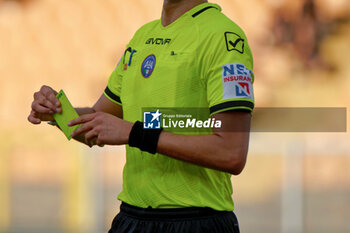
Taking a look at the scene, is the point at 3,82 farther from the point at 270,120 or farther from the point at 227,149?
the point at 227,149

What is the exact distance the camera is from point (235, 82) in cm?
188

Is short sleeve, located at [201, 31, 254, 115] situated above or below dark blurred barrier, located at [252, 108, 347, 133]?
below

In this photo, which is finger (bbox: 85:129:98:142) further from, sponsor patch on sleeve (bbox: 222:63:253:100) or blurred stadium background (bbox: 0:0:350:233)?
blurred stadium background (bbox: 0:0:350:233)

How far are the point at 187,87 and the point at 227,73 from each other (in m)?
0.14

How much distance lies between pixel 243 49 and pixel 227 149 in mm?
305

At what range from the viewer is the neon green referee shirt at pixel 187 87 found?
74.9 inches

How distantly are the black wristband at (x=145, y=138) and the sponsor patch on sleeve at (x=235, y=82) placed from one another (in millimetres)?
227

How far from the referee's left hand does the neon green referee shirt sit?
0.16 meters

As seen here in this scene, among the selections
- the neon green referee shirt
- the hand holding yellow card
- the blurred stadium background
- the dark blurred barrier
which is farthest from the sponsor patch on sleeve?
the dark blurred barrier

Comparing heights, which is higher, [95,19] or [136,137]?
[95,19]

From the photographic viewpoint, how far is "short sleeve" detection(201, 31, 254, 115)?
1869mm

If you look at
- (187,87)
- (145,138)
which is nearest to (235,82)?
(187,87)

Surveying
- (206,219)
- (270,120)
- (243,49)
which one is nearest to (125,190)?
(206,219)

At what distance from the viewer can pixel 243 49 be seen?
1.95 m
